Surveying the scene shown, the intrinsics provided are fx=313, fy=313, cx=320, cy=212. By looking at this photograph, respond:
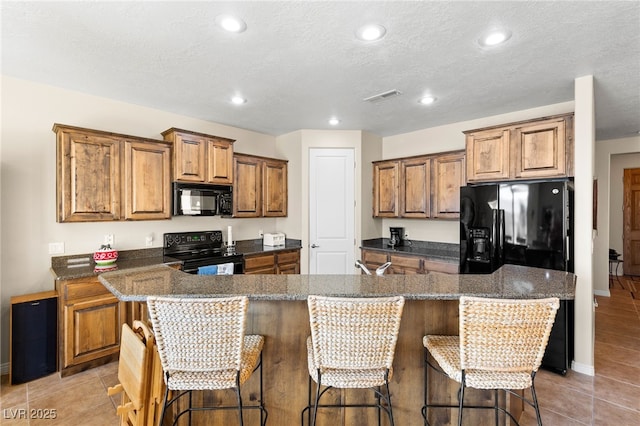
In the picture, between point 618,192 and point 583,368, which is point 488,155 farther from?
point 618,192

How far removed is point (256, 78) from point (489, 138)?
102 inches

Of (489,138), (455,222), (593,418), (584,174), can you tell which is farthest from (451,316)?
(455,222)

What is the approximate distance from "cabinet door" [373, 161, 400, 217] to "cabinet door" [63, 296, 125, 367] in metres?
3.53

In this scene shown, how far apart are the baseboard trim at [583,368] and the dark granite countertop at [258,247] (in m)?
3.32

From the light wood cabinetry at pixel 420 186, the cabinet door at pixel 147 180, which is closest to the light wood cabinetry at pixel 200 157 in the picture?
the cabinet door at pixel 147 180

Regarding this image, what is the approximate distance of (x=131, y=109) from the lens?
11.8 feet

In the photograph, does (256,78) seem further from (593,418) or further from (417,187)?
(593,418)

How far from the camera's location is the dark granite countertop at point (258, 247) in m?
4.23

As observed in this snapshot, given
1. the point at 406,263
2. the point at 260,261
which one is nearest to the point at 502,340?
the point at 406,263

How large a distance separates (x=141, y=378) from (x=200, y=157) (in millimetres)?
2823

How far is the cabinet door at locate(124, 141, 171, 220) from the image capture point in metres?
3.34

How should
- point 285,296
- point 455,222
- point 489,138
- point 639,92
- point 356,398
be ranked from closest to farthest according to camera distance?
point 285,296
point 356,398
point 639,92
point 489,138
point 455,222

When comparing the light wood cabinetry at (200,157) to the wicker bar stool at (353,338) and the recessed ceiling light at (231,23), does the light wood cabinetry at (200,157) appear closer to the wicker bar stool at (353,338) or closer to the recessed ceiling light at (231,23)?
the recessed ceiling light at (231,23)

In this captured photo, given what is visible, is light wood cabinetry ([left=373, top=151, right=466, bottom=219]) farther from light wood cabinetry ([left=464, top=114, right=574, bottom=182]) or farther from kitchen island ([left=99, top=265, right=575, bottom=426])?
kitchen island ([left=99, top=265, right=575, bottom=426])
